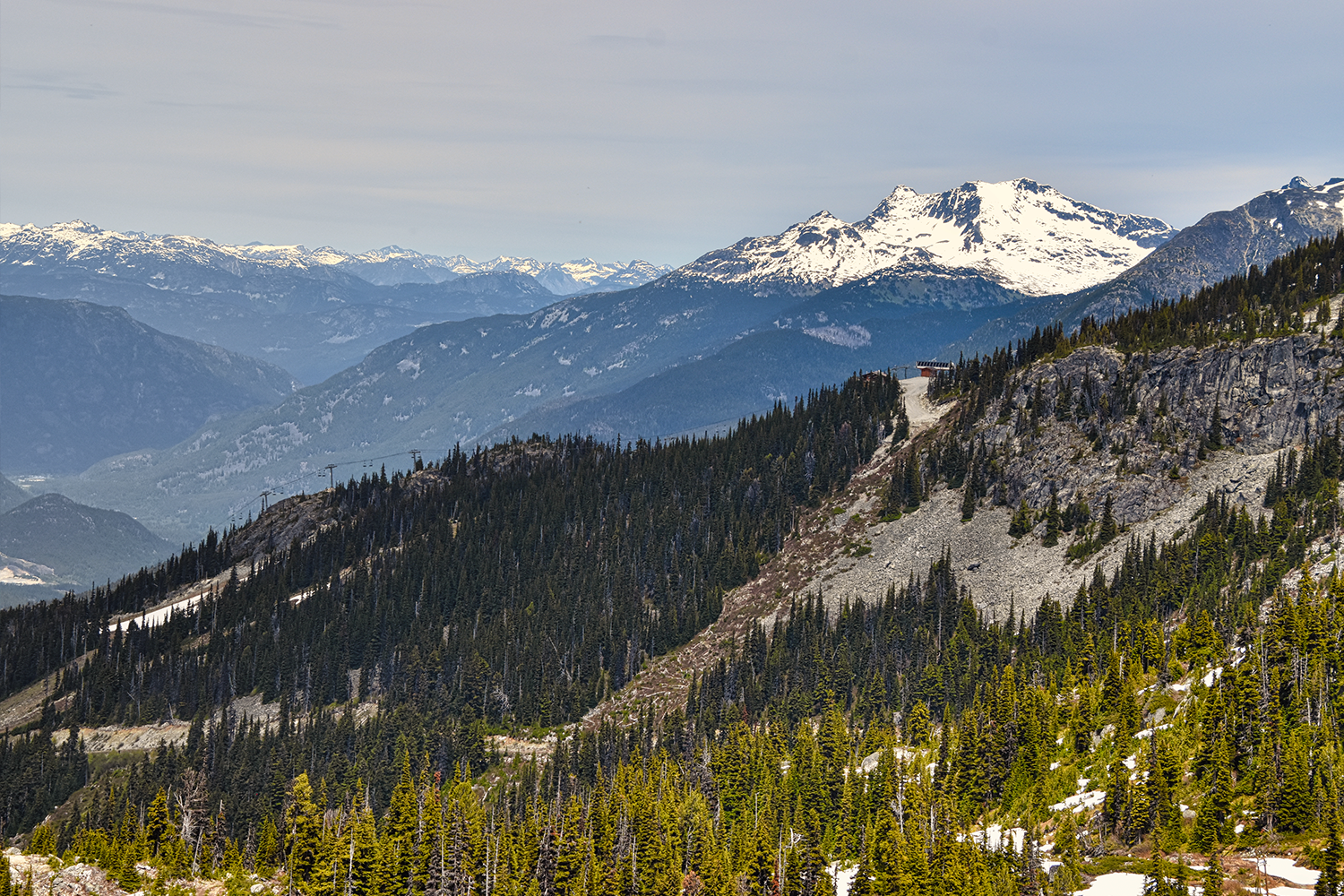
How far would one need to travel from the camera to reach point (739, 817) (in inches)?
7013

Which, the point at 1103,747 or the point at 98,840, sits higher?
the point at 1103,747

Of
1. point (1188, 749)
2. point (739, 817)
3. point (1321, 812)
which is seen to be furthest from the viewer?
point (739, 817)

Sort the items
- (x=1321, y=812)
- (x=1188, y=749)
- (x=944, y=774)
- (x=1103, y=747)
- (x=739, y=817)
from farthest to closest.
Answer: (x=739, y=817) < (x=944, y=774) < (x=1103, y=747) < (x=1188, y=749) < (x=1321, y=812)

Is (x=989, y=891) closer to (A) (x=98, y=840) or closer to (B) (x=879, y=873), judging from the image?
(B) (x=879, y=873)

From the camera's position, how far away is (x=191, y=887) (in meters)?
127

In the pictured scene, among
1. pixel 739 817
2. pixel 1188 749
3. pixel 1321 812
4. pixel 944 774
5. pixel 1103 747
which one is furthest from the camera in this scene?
pixel 739 817

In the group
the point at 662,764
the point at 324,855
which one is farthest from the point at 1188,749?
the point at 324,855

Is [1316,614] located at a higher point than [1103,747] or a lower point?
higher

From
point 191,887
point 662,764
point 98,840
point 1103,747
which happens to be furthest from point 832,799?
point 98,840

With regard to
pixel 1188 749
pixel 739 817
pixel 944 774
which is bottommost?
pixel 739 817

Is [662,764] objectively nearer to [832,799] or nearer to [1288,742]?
[832,799]

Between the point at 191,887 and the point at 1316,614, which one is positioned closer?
the point at 191,887

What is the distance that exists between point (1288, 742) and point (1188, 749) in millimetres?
12101

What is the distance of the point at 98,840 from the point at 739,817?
88.6 m
